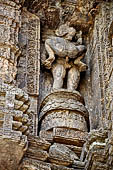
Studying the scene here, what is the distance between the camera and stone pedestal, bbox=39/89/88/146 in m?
11.4

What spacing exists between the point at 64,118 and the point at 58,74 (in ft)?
3.37

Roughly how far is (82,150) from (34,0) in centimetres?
330

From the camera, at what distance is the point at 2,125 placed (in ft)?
33.0

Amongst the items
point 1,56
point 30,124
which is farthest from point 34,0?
point 30,124

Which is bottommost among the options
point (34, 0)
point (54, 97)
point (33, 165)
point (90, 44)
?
point (33, 165)

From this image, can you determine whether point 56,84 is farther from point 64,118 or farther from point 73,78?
point 64,118

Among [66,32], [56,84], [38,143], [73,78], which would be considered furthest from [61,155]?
[66,32]

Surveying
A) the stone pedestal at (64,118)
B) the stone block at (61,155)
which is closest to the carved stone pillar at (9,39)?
the stone pedestal at (64,118)

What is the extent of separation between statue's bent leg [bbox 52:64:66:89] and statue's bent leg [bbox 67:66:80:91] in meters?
0.12

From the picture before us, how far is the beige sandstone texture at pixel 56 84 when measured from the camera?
1018 centimetres

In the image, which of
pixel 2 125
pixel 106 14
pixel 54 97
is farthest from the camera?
pixel 106 14

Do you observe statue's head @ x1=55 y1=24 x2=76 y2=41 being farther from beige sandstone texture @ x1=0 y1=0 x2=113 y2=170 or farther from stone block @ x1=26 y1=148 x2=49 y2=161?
stone block @ x1=26 y1=148 x2=49 y2=161

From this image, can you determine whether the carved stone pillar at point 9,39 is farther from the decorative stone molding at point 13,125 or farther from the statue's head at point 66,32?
the statue's head at point 66,32

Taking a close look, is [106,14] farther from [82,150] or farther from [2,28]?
[82,150]
